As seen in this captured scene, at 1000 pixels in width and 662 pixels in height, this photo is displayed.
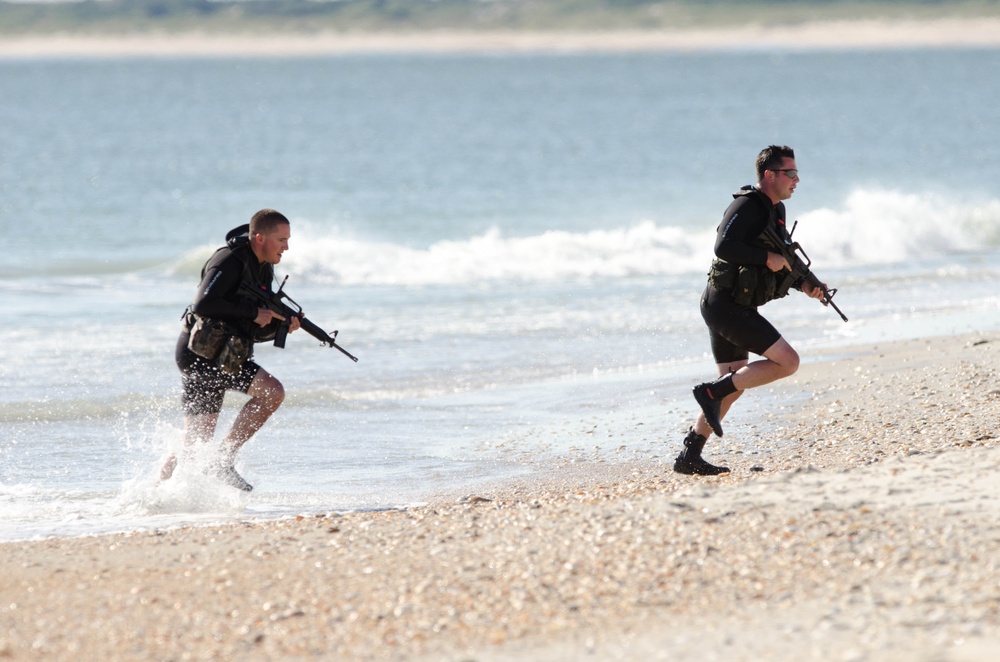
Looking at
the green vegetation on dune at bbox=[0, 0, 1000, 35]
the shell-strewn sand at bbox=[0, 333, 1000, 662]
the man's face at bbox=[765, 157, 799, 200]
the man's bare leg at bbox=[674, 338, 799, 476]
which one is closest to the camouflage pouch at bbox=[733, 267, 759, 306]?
the man's bare leg at bbox=[674, 338, 799, 476]

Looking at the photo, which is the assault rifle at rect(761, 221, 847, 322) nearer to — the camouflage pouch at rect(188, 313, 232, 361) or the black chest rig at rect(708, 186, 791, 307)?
the black chest rig at rect(708, 186, 791, 307)

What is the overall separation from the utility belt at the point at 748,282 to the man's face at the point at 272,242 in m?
2.25

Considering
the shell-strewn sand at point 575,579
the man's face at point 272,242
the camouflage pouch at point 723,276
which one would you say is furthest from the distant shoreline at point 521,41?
the shell-strewn sand at point 575,579

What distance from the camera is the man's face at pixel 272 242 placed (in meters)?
7.44

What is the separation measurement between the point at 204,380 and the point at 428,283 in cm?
1101

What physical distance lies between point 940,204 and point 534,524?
20.1 m

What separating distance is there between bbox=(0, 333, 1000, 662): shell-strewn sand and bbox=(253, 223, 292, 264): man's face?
4.64 feet

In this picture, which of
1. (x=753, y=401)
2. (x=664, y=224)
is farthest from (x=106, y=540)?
(x=664, y=224)

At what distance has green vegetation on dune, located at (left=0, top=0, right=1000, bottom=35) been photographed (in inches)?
6260

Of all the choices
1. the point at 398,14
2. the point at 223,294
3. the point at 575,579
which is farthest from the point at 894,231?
the point at 398,14

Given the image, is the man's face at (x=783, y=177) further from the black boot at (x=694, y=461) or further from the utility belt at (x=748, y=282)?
the black boot at (x=694, y=461)

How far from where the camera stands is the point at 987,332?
40.5 feet

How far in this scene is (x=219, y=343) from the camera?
7453 millimetres

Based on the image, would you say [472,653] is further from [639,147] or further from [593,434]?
[639,147]
